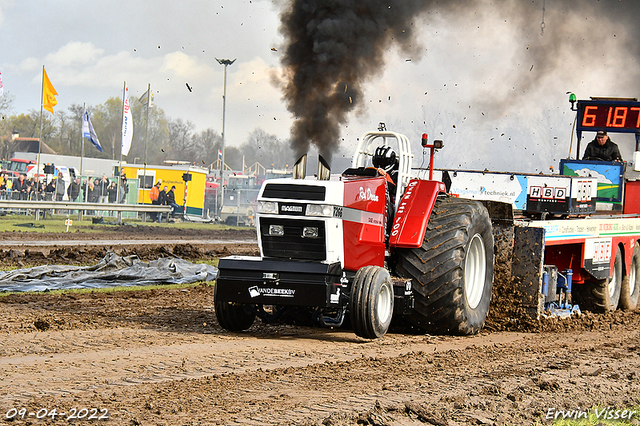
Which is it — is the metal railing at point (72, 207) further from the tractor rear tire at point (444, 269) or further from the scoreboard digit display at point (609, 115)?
the tractor rear tire at point (444, 269)

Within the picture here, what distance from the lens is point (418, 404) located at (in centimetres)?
520

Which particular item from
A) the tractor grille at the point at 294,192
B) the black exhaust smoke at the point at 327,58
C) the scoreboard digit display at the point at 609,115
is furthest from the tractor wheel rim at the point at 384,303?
the scoreboard digit display at the point at 609,115

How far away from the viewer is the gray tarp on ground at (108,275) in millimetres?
12312

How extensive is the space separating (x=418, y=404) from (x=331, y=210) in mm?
3052

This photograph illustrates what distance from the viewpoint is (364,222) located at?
27.3 feet

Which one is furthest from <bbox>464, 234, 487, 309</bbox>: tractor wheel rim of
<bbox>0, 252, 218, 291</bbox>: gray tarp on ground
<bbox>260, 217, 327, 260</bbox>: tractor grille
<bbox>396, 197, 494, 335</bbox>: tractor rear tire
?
<bbox>0, 252, 218, 291</bbox>: gray tarp on ground

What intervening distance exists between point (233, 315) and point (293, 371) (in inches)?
89.9

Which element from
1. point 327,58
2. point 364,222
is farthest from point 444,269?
point 327,58

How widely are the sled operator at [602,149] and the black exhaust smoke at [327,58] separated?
498cm

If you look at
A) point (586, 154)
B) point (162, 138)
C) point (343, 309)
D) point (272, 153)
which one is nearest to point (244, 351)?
point (343, 309)

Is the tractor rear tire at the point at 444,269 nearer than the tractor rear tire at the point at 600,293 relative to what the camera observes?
Yes

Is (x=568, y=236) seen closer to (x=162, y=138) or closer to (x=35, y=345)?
(x=35, y=345)

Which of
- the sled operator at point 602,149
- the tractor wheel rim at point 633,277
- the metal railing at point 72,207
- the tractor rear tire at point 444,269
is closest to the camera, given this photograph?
the tractor rear tire at point 444,269

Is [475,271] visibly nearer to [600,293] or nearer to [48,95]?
[600,293]
